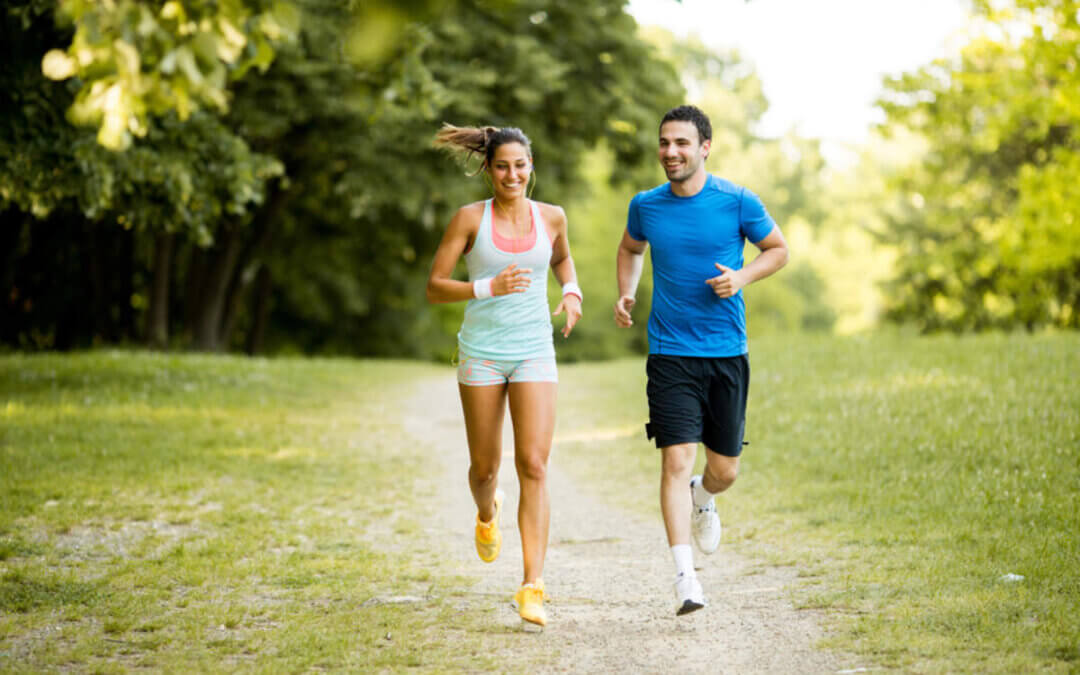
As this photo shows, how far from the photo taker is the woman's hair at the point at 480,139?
585cm

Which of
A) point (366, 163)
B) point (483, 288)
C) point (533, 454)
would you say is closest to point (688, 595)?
point (533, 454)

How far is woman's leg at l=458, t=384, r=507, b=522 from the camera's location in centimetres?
583

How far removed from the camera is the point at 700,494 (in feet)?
21.8

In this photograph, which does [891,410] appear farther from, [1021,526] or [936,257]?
[936,257]

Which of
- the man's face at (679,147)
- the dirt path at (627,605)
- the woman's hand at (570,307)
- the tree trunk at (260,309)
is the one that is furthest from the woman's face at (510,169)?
the tree trunk at (260,309)

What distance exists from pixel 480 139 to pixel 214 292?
22.2m

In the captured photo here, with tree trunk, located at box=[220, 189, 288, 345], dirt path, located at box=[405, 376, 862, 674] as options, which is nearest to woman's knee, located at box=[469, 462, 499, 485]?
dirt path, located at box=[405, 376, 862, 674]

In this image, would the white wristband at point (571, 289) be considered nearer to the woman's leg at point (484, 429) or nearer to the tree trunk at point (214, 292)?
the woman's leg at point (484, 429)

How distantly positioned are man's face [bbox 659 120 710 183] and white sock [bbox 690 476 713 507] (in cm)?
182

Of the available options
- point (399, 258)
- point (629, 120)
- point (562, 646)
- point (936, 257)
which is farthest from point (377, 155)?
point (936, 257)

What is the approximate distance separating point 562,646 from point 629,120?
60.3ft

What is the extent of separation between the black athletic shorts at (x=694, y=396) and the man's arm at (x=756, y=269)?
1.36 ft

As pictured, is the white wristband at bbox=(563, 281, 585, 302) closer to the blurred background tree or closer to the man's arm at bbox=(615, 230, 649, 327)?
the man's arm at bbox=(615, 230, 649, 327)

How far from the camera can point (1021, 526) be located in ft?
23.9
